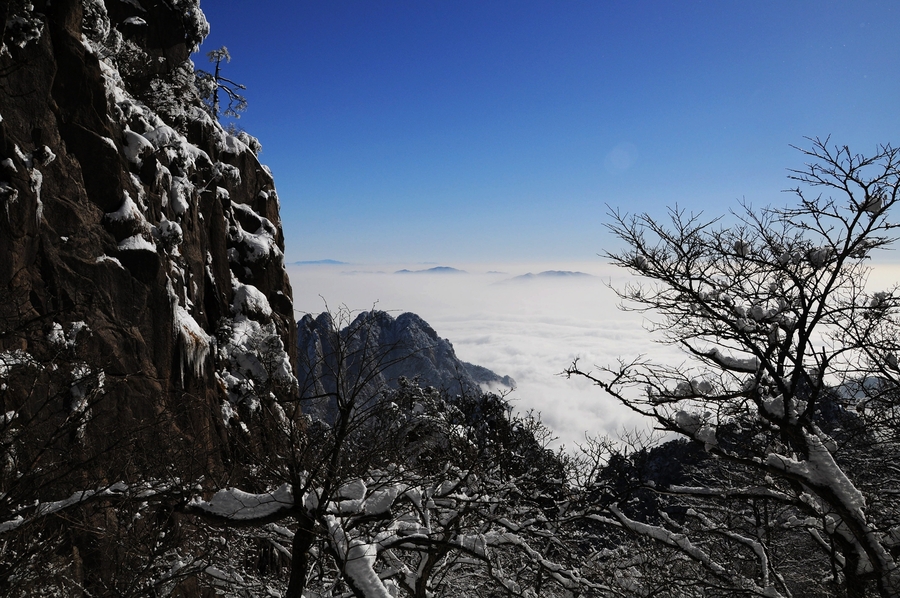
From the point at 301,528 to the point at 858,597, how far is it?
6091mm

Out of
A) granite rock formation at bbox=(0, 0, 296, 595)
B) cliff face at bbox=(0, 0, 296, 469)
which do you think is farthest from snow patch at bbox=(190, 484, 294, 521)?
cliff face at bbox=(0, 0, 296, 469)

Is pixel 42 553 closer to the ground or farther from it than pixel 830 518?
closer to the ground

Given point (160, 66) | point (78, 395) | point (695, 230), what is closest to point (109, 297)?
point (78, 395)

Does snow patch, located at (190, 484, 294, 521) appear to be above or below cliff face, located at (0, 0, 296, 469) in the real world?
below

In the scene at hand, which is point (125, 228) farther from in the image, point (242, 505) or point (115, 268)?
point (242, 505)

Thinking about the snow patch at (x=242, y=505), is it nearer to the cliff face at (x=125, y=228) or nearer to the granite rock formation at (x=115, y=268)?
the granite rock formation at (x=115, y=268)

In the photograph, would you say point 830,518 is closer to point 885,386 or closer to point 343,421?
point 885,386

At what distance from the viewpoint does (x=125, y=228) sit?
14359mm

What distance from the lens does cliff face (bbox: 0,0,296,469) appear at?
11562 millimetres

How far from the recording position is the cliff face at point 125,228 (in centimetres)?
1156

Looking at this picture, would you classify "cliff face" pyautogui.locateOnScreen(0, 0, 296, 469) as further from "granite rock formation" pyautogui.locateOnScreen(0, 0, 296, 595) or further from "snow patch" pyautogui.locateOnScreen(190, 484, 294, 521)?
"snow patch" pyautogui.locateOnScreen(190, 484, 294, 521)

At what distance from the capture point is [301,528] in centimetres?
524

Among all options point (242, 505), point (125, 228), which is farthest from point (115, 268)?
point (242, 505)

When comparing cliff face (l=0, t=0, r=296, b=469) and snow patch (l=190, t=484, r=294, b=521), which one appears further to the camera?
cliff face (l=0, t=0, r=296, b=469)
